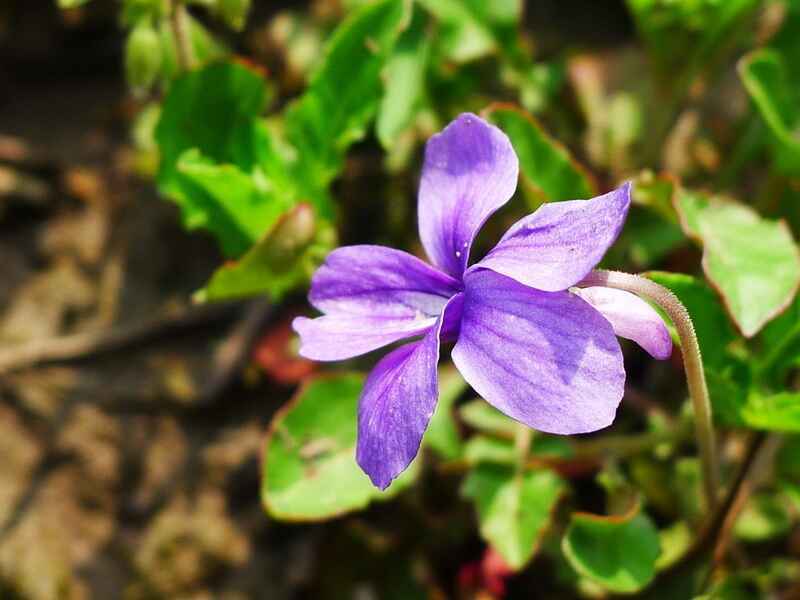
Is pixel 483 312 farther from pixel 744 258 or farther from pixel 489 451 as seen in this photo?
pixel 489 451

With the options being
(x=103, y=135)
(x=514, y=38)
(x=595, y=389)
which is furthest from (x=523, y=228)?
(x=103, y=135)

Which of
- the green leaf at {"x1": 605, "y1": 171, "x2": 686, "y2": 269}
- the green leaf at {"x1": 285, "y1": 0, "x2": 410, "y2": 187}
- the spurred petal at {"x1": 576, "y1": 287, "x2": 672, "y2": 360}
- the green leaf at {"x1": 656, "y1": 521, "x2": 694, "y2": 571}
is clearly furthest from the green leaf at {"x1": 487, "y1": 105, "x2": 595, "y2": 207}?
the green leaf at {"x1": 656, "y1": 521, "x2": 694, "y2": 571}

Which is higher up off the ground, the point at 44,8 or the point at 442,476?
the point at 44,8

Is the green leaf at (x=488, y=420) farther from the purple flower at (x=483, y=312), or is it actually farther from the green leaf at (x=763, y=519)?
the purple flower at (x=483, y=312)

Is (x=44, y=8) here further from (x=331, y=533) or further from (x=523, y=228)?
(x=523, y=228)

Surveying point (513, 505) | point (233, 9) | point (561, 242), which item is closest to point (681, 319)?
point (561, 242)

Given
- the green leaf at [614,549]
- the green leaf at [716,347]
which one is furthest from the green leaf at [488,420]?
the green leaf at [716,347]
